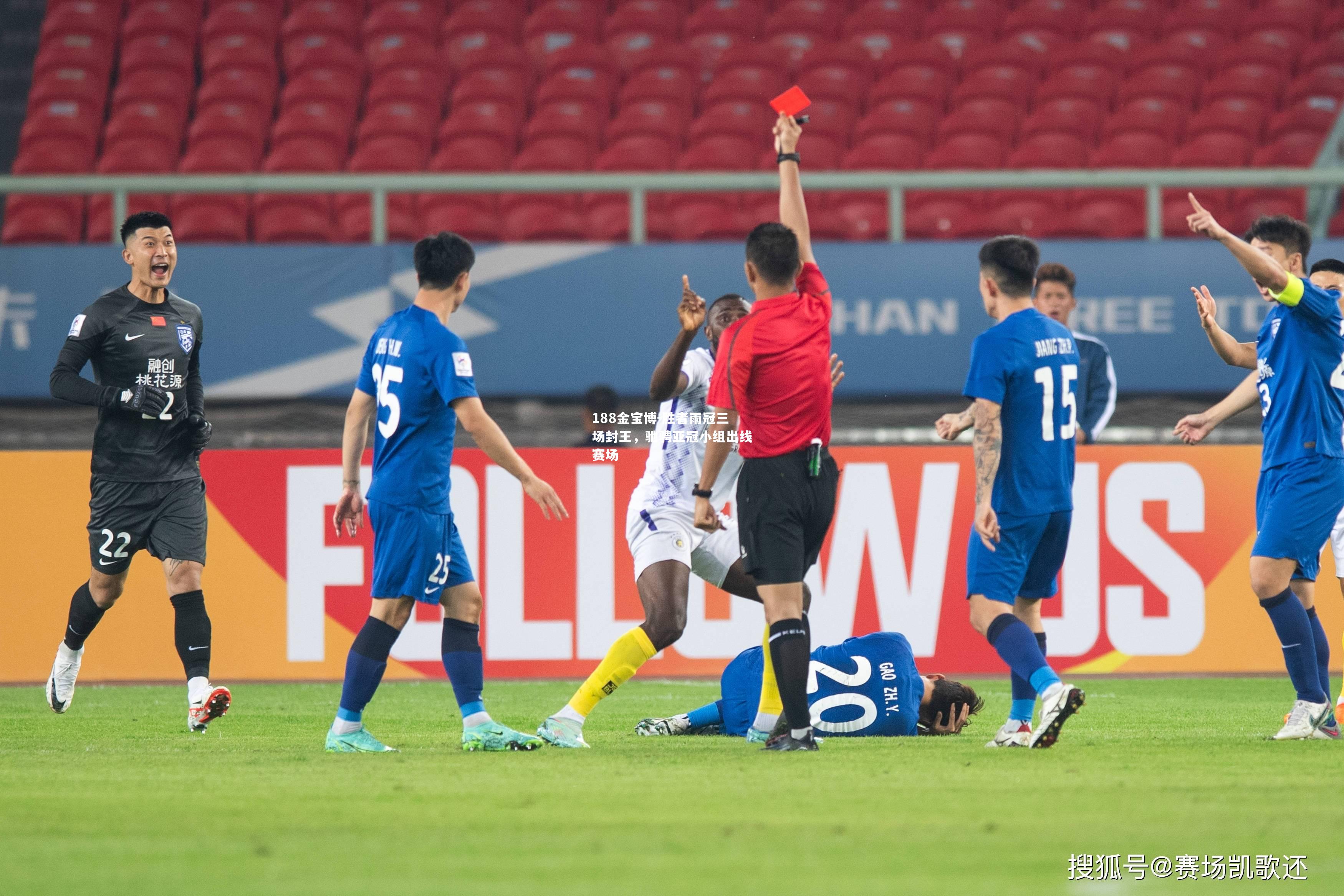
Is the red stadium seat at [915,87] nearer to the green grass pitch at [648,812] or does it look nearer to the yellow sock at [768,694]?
the green grass pitch at [648,812]

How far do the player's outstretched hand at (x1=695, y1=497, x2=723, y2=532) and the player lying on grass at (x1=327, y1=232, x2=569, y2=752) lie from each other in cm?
50

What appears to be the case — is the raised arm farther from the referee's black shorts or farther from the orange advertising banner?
the orange advertising banner

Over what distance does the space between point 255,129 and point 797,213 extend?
988cm

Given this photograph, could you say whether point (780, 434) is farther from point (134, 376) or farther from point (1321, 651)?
point (134, 376)

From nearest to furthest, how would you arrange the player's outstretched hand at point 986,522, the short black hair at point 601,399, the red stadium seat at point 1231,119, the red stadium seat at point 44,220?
the player's outstretched hand at point 986,522 < the short black hair at point 601,399 < the red stadium seat at point 44,220 < the red stadium seat at point 1231,119

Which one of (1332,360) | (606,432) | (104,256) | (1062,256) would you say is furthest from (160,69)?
(1332,360)

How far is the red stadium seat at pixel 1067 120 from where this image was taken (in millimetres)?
14430

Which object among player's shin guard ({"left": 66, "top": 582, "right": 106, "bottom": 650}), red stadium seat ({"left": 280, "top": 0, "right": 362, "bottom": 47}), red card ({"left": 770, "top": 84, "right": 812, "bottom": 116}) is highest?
red stadium seat ({"left": 280, "top": 0, "right": 362, "bottom": 47})

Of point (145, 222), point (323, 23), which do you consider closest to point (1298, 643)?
point (145, 222)

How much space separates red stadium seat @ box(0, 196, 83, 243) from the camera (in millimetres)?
13219

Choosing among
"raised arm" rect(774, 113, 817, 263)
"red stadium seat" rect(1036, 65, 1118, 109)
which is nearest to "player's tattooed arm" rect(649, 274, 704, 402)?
"raised arm" rect(774, 113, 817, 263)

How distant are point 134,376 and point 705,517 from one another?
3.00m

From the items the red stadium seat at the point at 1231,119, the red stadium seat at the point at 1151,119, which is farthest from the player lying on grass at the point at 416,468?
the red stadium seat at the point at 1231,119

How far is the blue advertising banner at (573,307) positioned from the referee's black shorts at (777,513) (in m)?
5.85
